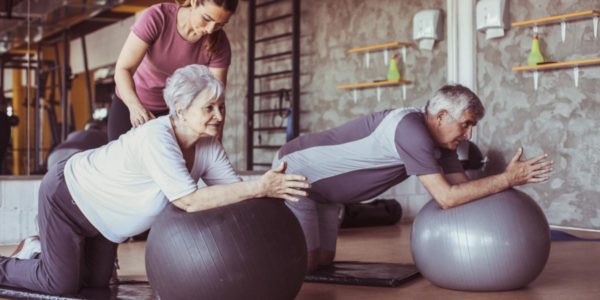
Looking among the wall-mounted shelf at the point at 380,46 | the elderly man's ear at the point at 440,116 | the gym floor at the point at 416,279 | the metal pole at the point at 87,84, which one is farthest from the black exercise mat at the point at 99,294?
the metal pole at the point at 87,84

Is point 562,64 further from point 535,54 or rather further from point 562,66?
point 535,54

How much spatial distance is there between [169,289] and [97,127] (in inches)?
193

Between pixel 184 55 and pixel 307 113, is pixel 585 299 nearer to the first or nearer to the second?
pixel 184 55

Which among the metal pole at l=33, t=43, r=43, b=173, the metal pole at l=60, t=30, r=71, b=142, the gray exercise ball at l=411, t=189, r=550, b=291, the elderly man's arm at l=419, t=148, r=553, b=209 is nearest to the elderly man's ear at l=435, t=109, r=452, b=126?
the elderly man's arm at l=419, t=148, r=553, b=209

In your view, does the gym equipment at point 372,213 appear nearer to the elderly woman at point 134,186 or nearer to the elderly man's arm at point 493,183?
the elderly man's arm at point 493,183

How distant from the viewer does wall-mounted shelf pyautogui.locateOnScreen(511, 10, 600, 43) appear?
5172mm

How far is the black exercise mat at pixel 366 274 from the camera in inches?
118

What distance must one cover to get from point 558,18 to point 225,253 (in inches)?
160

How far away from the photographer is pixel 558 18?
5.32 m

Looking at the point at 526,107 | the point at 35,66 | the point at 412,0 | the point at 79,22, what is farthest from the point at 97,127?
the point at 526,107

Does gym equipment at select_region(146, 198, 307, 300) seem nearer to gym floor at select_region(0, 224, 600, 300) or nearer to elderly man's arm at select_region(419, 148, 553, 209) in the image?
gym floor at select_region(0, 224, 600, 300)

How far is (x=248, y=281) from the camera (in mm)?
2170

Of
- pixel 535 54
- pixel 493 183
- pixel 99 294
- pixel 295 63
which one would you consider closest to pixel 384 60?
pixel 295 63

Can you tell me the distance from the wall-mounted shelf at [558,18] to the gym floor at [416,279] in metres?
1.59
